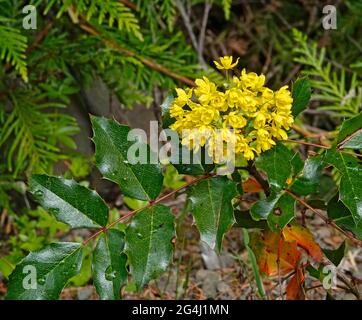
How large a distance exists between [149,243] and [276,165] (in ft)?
0.91

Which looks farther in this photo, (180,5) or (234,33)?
(234,33)

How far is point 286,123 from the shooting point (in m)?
1.07

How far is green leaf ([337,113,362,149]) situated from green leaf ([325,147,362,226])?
0.03 m

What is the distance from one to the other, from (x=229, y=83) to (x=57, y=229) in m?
1.39

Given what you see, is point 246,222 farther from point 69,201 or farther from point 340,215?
point 69,201

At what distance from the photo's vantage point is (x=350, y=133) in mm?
1130

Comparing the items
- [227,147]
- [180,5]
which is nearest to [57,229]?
[180,5]

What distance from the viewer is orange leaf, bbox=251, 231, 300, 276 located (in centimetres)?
128

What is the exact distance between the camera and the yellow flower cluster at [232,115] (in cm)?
103

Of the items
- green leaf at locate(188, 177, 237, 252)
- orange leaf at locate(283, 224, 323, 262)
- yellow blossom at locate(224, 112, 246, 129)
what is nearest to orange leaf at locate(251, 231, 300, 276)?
orange leaf at locate(283, 224, 323, 262)

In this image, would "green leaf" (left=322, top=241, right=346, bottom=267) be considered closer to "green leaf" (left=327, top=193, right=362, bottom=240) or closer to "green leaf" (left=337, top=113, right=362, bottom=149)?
"green leaf" (left=327, top=193, right=362, bottom=240)

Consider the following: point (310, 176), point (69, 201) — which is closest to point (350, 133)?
point (310, 176)

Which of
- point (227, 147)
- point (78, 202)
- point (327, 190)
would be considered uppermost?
point (227, 147)

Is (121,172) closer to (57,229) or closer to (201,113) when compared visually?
(201,113)
